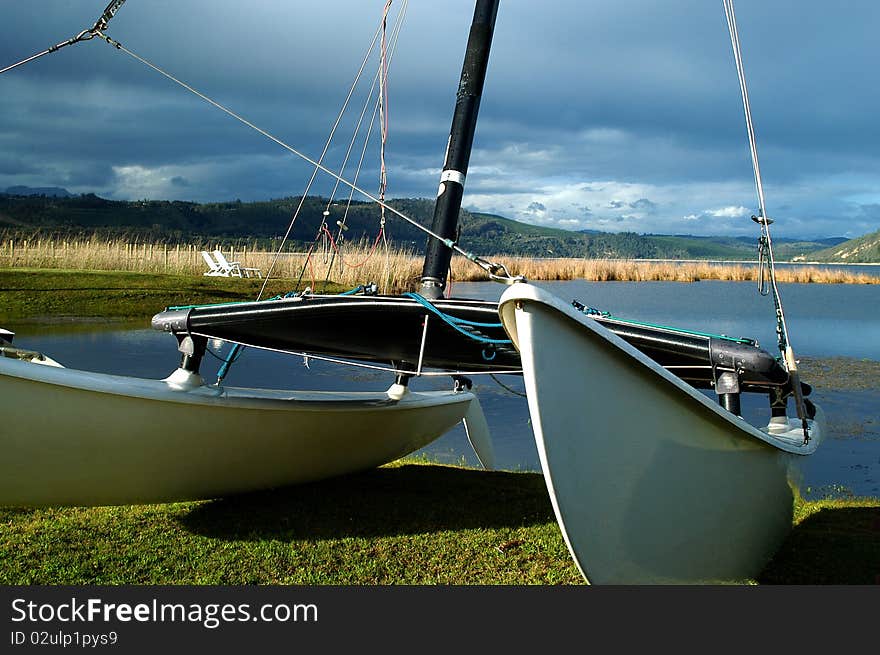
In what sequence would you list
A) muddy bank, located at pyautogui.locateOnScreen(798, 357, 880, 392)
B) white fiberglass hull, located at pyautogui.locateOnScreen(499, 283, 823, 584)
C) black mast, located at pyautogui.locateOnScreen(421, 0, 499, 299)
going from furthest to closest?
muddy bank, located at pyautogui.locateOnScreen(798, 357, 880, 392) < black mast, located at pyautogui.locateOnScreen(421, 0, 499, 299) < white fiberglass hull, located at pyautogui.locateOnScreen(499, 283, 823, 584)

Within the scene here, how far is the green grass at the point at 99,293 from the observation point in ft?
56.4

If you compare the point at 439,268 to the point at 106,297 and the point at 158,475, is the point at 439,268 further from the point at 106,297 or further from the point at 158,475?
the point at 106,297

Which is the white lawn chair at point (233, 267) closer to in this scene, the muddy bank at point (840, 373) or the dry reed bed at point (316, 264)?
the dry reed bed at point (316, 264)

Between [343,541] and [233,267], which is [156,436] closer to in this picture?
[343,541]

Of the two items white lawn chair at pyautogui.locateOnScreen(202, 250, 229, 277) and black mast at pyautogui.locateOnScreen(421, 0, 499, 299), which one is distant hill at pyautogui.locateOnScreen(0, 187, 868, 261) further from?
black mast at pyautogui.locateOnScreen(421, 0, 499, 299)

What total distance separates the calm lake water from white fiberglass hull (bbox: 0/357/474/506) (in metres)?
1.08

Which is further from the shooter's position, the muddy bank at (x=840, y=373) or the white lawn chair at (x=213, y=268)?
the white lawn chair at (x=213, y=268)

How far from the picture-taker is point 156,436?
440cm

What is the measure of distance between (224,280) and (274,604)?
62.2 ft

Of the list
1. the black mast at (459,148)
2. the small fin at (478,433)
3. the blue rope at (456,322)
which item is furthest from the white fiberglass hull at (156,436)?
the small fin at (478,433)

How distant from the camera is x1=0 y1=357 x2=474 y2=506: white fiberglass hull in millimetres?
4039

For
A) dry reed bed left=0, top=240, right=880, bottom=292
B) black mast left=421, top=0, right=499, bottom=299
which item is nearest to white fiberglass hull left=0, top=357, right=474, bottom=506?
black mast left=421, top=0, right=499, bottom=299

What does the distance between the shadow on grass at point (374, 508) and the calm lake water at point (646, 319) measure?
2.54 ft

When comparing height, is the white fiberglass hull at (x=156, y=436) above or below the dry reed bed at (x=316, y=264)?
below
